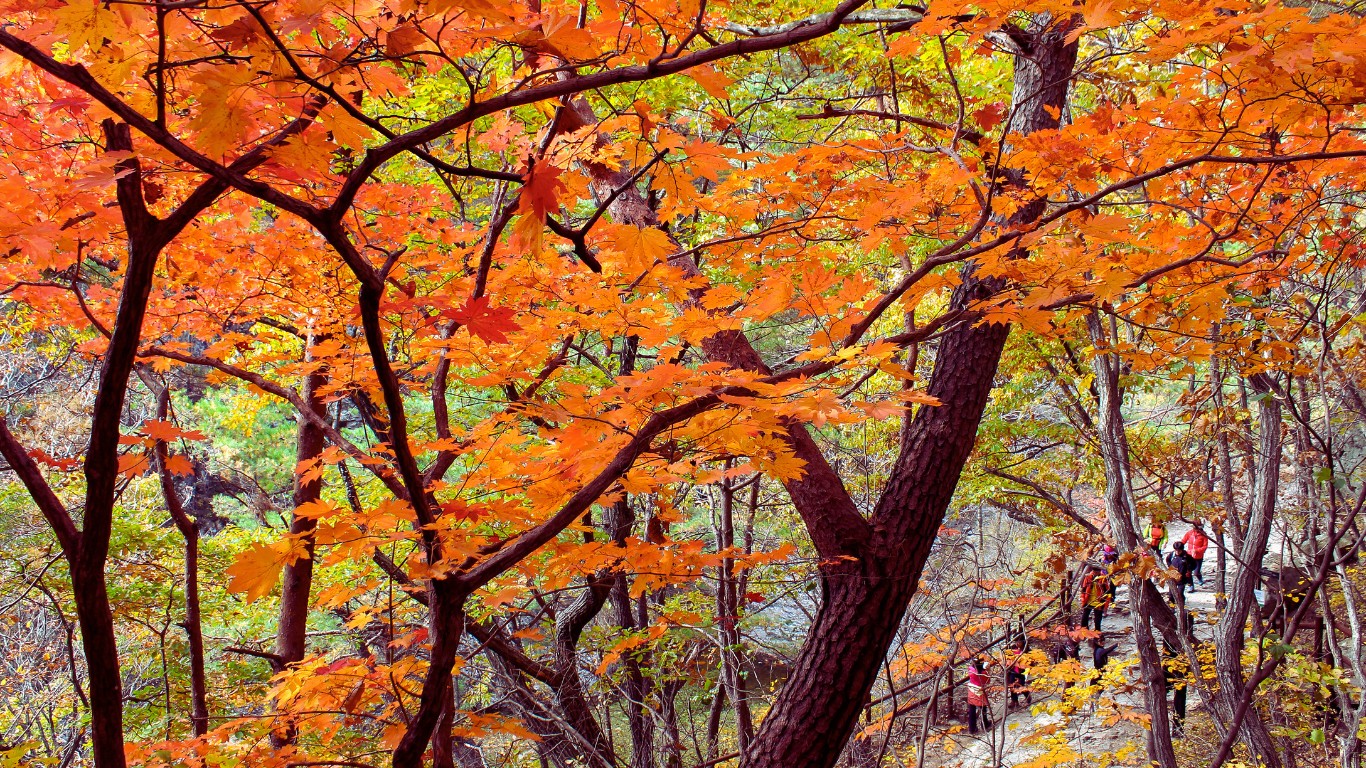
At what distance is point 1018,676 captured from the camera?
844 centimetres

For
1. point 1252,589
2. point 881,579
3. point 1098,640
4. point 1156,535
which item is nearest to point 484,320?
point 881,579

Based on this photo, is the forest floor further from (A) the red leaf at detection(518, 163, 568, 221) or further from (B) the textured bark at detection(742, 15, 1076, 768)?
(A) the red leaf at detection(518, 163, 568, 221)

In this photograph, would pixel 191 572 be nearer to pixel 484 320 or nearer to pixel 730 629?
pixel 484 320

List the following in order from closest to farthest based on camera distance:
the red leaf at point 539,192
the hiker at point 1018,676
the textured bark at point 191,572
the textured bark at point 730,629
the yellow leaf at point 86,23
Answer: the yellow leaf at point 86,23, the red leaf at point 539,192, the textured bark at point 191,572, the textured bark at point 730,629, the hiker at point 1018,676

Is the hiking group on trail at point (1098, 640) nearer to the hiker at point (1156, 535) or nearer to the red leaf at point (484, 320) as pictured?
the hiker at point (1156, 535)

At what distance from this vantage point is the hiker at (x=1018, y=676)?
219 inches

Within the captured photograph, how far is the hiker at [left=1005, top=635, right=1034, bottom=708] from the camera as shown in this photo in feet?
18.3

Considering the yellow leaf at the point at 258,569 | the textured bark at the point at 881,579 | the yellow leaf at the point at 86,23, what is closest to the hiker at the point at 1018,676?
the textured bark at the point at 881,579

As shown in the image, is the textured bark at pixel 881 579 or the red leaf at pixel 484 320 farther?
the textured bark at pixel 881 579

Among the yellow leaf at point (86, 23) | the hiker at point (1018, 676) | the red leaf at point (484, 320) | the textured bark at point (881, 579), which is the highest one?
the yellow leaf at point (86, 23)

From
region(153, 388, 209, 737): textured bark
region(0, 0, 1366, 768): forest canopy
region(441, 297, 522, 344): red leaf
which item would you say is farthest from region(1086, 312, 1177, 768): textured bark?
region(153, 388, 209, 737): textured bark

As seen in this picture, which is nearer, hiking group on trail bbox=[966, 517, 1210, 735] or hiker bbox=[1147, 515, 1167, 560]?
hiking group on trail bbox=[966, 517, 1210, 735]

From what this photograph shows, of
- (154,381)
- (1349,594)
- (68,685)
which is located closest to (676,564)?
(1349,594)

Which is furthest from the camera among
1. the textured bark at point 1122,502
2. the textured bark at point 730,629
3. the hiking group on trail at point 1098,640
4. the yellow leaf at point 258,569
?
the hiking group on trail at point 1098,640
